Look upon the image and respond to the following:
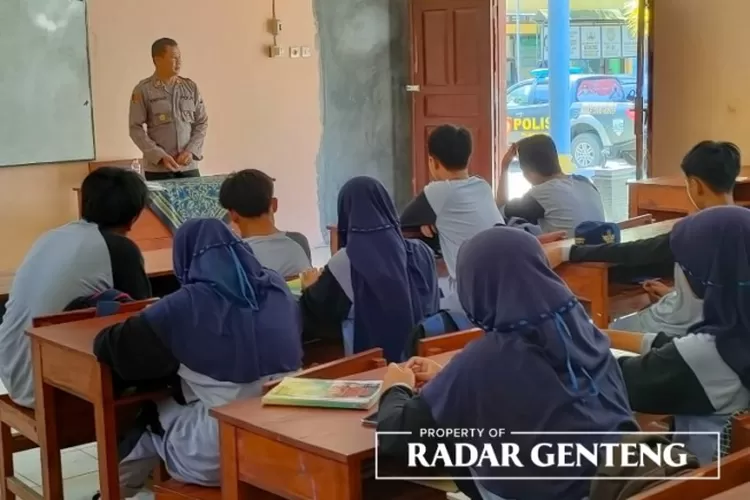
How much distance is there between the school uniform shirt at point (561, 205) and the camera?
14.9 ft

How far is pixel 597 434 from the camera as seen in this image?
1.84 meters

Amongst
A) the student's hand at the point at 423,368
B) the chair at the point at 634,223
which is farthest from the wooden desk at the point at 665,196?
the student's hand at the point at 423,368

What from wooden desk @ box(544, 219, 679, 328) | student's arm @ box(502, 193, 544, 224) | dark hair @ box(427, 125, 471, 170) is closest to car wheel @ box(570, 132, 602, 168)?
student's arm @ box(502, 193, 544, 224)

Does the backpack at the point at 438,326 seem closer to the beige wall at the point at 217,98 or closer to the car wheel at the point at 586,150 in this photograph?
the beige wall at the point at 217,98

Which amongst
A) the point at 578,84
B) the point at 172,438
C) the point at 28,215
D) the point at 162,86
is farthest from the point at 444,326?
the point at 578,84

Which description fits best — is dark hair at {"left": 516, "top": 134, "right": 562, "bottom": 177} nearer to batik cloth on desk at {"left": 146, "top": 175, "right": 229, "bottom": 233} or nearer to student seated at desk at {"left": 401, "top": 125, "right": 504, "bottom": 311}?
student seated at desk at {"left": 401, "top": 125, "right": 504, "bottom": 311}

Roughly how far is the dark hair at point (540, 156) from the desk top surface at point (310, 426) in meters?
2.64

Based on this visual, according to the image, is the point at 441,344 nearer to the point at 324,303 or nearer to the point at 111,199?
the point at 324,303

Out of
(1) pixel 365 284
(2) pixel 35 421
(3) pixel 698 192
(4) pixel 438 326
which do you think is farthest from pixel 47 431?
(3) pixel 698 192

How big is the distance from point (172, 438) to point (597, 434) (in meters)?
1.33

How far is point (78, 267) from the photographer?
321 cm

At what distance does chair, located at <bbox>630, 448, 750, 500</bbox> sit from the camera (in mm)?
1574

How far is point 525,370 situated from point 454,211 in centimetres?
236

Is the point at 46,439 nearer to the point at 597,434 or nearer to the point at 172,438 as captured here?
the point at 172,438
